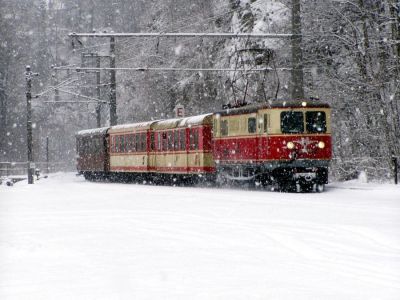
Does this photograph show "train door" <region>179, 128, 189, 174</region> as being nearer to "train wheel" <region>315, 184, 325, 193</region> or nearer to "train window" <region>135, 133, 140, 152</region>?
"train window" <region>135, 133, 140, 152</region>

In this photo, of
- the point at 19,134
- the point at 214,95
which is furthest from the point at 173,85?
the point at 19,134

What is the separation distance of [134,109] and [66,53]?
178 ft

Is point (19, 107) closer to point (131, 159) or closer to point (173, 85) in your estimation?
point (173, 85)

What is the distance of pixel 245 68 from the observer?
3941 cm

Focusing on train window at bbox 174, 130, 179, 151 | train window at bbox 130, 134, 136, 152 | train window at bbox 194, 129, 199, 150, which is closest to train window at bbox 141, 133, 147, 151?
train window at bbox 130, 134, 136, 152

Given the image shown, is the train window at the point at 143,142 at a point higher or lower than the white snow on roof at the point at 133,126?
lower

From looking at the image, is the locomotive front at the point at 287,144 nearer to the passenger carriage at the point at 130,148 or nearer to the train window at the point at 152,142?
the train window at the point at 152,142

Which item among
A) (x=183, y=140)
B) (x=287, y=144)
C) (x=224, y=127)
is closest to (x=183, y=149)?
(x=183, y=140)

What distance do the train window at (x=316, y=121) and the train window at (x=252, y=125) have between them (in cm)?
177

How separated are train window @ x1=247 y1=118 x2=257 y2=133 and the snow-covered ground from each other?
814 cm

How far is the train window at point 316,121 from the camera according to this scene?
28094 millimetres

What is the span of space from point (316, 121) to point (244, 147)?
2711 millimetres

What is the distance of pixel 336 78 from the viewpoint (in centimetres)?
3122

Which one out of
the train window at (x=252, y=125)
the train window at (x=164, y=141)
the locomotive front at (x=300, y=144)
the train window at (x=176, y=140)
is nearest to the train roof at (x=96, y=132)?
the train window at (x=164, y=141)
